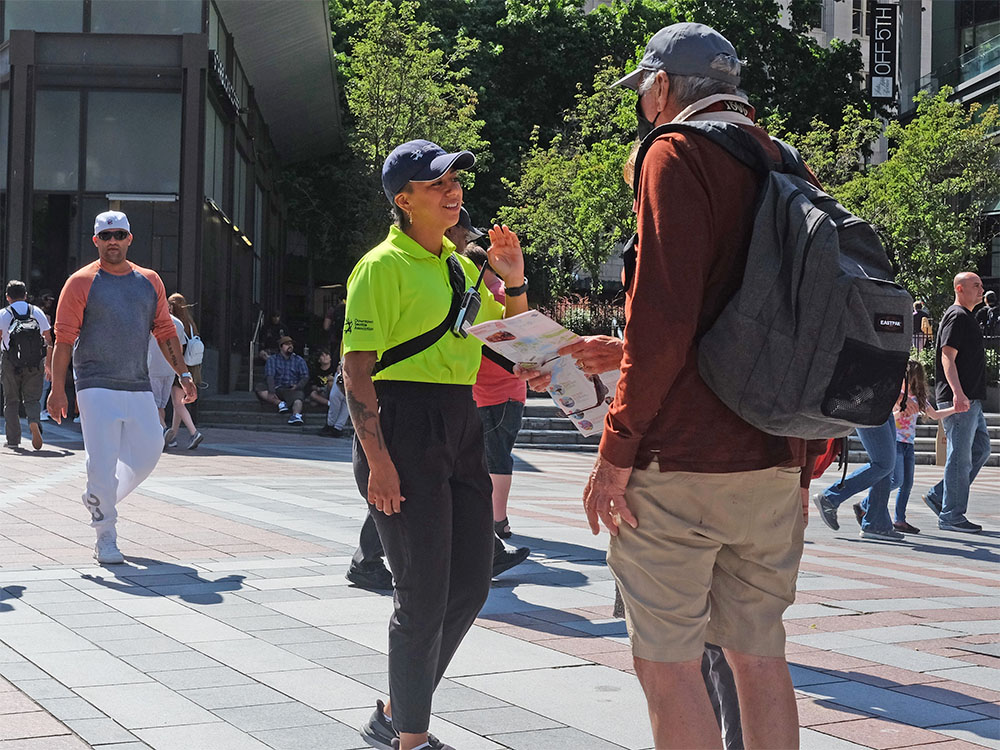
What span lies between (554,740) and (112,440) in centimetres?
407

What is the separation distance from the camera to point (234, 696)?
14.6 ft

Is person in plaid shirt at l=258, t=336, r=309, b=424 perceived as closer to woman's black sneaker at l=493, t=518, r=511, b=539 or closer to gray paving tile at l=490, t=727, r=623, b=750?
woman's black sneaker at l=493, t=518, r=511, b=539

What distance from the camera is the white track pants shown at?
7.16 meters

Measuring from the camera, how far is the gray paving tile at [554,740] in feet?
12.8

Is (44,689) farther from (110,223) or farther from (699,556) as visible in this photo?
(110,223)

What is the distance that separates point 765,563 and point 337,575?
4.34 meters

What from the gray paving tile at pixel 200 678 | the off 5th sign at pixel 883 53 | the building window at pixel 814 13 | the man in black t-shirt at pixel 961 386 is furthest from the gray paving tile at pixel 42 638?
the off 5th sign at pixel 883 53

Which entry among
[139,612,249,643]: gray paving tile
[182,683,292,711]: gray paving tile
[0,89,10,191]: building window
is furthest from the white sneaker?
[0,89,10,191]: building window

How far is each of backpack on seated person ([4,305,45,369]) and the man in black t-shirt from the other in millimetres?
10266

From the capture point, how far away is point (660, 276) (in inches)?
109

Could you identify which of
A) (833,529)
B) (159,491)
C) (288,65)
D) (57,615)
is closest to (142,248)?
(288,65)

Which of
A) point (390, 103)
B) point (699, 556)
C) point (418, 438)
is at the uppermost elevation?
point (390, 103)

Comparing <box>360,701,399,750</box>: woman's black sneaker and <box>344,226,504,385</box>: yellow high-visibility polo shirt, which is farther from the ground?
<box>344,226,504,385</box>: yellow high-visibility polo shirt

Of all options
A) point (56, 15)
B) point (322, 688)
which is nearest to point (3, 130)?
point (56, 15)
